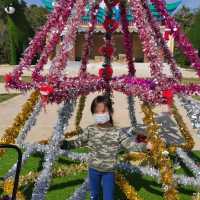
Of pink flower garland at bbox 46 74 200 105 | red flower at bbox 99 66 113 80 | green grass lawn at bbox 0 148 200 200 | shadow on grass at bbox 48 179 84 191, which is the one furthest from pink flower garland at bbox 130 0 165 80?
shadow on grass at bbox 48 179 84 191

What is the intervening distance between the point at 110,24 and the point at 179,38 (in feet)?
3.42

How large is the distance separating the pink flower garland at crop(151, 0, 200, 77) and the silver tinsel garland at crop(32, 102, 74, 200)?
4.76 ft

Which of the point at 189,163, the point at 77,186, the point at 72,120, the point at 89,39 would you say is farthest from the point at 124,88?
the point at 72,120

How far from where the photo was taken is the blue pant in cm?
527

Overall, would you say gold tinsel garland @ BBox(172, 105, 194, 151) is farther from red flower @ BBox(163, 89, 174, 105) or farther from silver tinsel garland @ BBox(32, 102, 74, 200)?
red flower @ BBox(163, 89, 174, 105)

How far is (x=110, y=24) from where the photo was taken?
6.64 metres

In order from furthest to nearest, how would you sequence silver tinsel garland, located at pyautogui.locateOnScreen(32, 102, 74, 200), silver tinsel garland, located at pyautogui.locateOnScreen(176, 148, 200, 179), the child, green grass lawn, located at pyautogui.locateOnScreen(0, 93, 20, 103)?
green grass lawn, located at pyautogui.locateOnScreen(0, 93, 20, 103) < silver tinsel garland, located at pyautogui.locateOnScreen(176, 148, 200, 179) < silver tinsel garland, located at pyautogui.locateOnScreen(32, 102, 74, 200) < the child

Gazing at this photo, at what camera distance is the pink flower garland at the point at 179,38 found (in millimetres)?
5984

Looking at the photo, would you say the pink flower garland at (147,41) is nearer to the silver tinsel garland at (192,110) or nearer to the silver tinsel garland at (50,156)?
the silver tinsel garland at (192,110)

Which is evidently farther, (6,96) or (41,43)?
(6,96)

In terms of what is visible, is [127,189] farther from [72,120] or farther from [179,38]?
[72,120]

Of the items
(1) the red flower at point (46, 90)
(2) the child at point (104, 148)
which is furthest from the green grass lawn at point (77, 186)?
(1) the red flower at point (46, 90)

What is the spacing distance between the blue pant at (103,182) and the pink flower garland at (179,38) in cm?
170

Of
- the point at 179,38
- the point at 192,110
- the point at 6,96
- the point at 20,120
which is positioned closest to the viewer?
the point at 192,110
